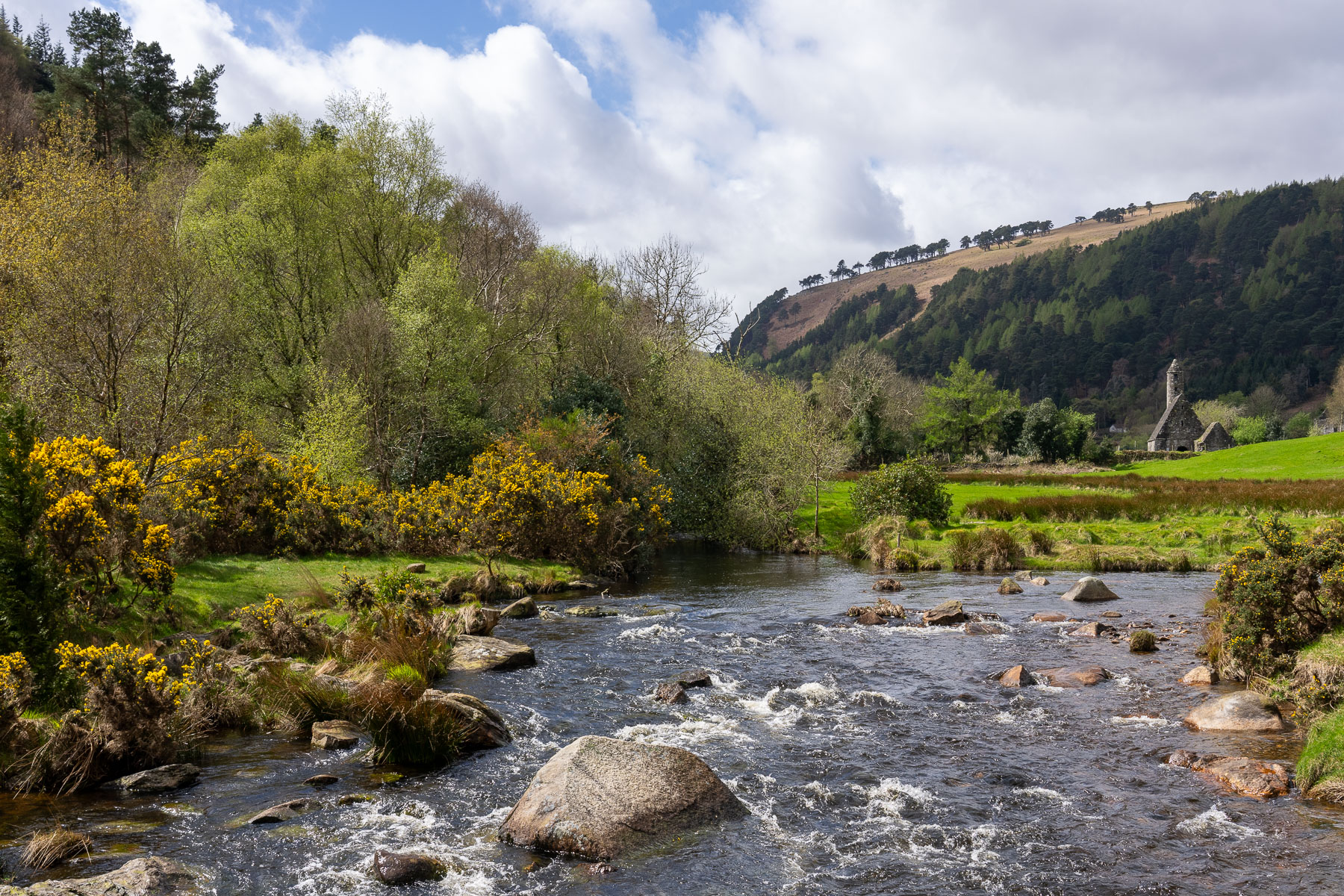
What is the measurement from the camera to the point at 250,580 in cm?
2033

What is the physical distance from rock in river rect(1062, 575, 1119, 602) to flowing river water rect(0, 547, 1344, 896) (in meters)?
6.59

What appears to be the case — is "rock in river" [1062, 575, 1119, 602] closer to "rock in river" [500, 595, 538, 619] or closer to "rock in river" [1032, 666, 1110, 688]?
"rock in river" [1032, 666, 1110, 688]

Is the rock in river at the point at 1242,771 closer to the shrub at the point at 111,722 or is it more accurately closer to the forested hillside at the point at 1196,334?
the shrub at the point at 111,722

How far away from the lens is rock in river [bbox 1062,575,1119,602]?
24.4 meters

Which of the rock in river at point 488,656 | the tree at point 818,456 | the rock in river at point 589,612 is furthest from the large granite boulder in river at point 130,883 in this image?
the tree at point 818,456

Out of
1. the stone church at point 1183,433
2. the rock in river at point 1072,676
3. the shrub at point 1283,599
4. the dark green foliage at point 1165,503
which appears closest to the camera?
A: the shrub at point 1283,599

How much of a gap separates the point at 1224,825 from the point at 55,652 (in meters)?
15.6

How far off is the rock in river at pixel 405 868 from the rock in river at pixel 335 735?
4.09 meters

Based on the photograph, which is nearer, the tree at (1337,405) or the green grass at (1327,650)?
the green grass at (1327,650)

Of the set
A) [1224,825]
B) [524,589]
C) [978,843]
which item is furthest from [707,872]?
[524,589]

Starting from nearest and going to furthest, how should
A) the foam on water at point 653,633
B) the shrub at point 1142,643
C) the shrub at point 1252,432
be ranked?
1. the shrub at point 1142,643
2. the foam on water at point 653,633
3. the shrub at point 1252,432

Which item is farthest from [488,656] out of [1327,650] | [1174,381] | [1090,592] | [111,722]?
[1174,381]

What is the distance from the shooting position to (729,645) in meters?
19.1

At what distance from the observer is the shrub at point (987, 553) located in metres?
31.9
